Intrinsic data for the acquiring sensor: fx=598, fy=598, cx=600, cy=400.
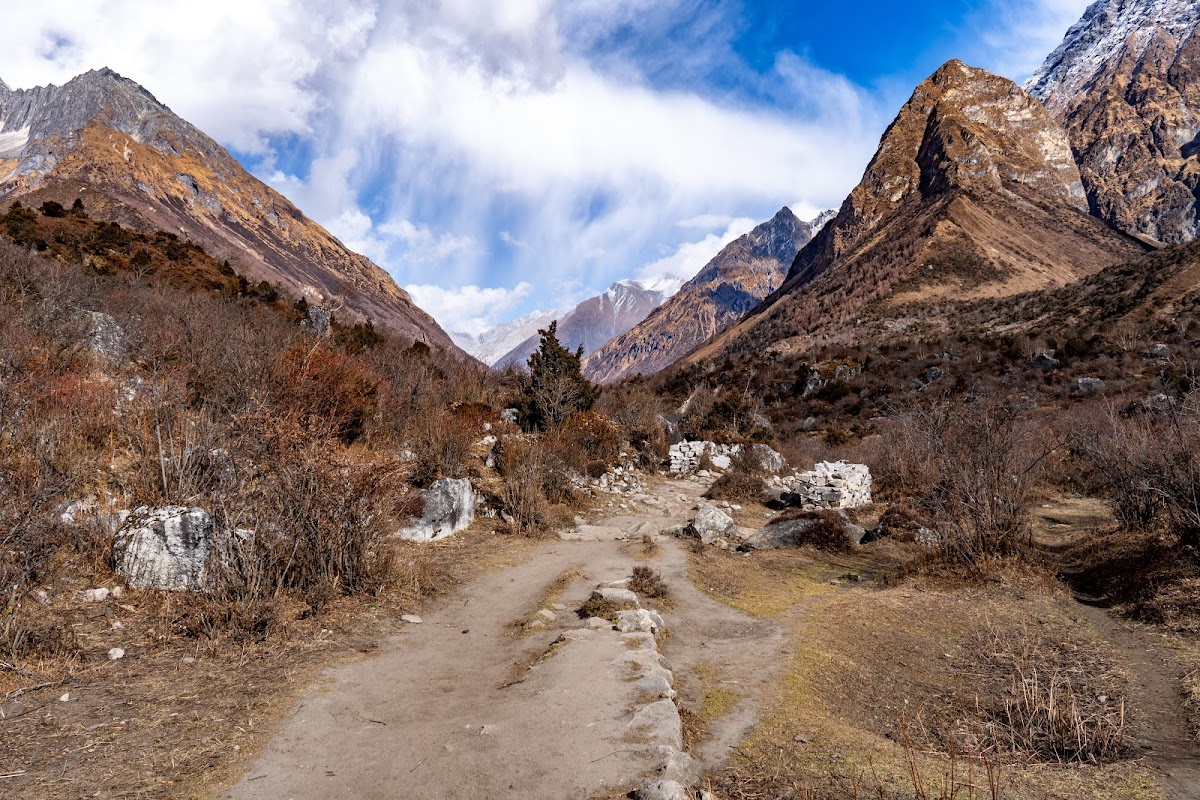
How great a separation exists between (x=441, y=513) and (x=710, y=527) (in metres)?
5.41

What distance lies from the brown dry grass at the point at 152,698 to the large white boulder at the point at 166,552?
0.77 feet

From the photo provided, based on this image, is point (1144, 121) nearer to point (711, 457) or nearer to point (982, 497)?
point (711, 457)

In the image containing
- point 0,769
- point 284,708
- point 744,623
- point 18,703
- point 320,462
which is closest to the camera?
point 0,769

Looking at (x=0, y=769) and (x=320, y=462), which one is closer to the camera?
(x=0, y=769)

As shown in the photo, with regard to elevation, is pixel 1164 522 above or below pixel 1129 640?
above

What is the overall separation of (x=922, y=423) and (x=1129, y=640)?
25.0 ft

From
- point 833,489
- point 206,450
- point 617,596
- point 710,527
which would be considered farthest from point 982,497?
point 206,450

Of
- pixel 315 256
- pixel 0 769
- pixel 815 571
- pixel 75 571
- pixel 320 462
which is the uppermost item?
pixel 315 256

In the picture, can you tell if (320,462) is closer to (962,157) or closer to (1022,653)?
(1022,653)

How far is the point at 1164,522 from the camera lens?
8.89 m

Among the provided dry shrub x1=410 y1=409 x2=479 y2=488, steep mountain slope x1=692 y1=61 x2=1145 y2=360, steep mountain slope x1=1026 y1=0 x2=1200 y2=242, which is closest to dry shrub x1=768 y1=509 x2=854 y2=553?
dry shrub x1=410 y1=409 x2=479 y2=488

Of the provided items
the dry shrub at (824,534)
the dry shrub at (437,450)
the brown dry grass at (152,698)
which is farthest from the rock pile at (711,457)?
the brown dry grass at (152,698)

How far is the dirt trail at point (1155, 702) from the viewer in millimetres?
3614

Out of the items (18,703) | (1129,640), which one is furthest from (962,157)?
(18,703)
